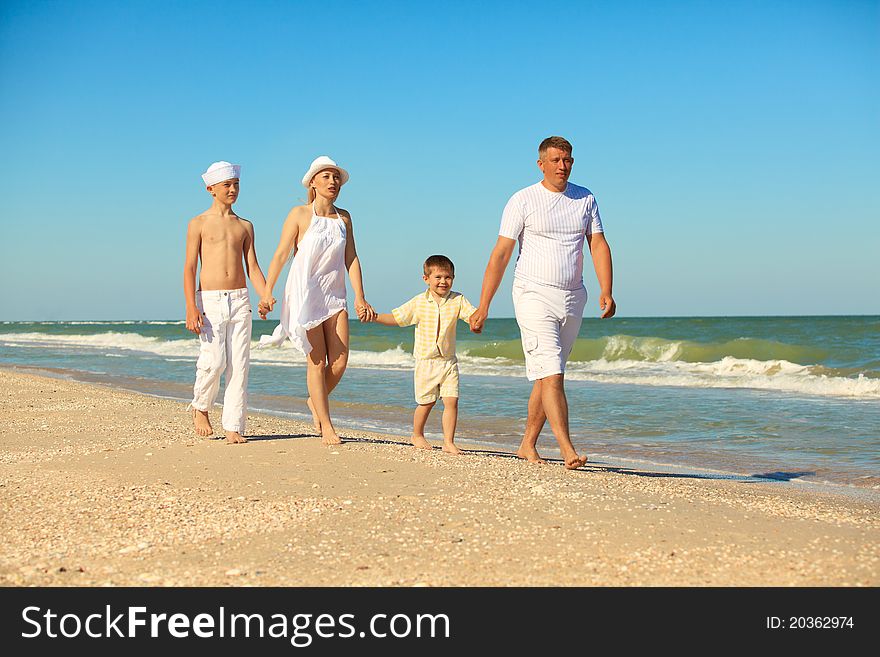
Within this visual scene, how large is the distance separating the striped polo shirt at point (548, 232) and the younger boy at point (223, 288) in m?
2.10

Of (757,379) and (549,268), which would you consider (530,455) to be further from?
(757,379)

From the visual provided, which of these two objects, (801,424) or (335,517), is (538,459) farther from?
(801,424)

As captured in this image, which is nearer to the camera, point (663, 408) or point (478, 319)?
point (478, 319)

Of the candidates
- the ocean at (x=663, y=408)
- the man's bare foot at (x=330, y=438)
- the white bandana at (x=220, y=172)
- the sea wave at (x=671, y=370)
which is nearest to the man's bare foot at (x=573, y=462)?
the man's bare foot at (x=330, y=438)

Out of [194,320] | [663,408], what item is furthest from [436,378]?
[663,408]

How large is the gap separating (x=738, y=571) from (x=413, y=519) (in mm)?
1450

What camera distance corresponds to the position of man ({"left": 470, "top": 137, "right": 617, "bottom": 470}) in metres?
5.85

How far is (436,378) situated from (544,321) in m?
1.32

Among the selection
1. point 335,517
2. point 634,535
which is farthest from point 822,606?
point 335,517

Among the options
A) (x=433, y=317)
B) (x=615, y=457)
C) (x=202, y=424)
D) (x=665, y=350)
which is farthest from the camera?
(x=665, y=350)

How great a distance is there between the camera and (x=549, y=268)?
19.2 ft

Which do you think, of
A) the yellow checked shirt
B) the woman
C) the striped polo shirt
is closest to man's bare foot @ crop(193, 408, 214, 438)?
the woman

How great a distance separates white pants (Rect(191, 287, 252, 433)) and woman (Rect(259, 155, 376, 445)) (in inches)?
10.3

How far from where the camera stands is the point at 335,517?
4148 mm
